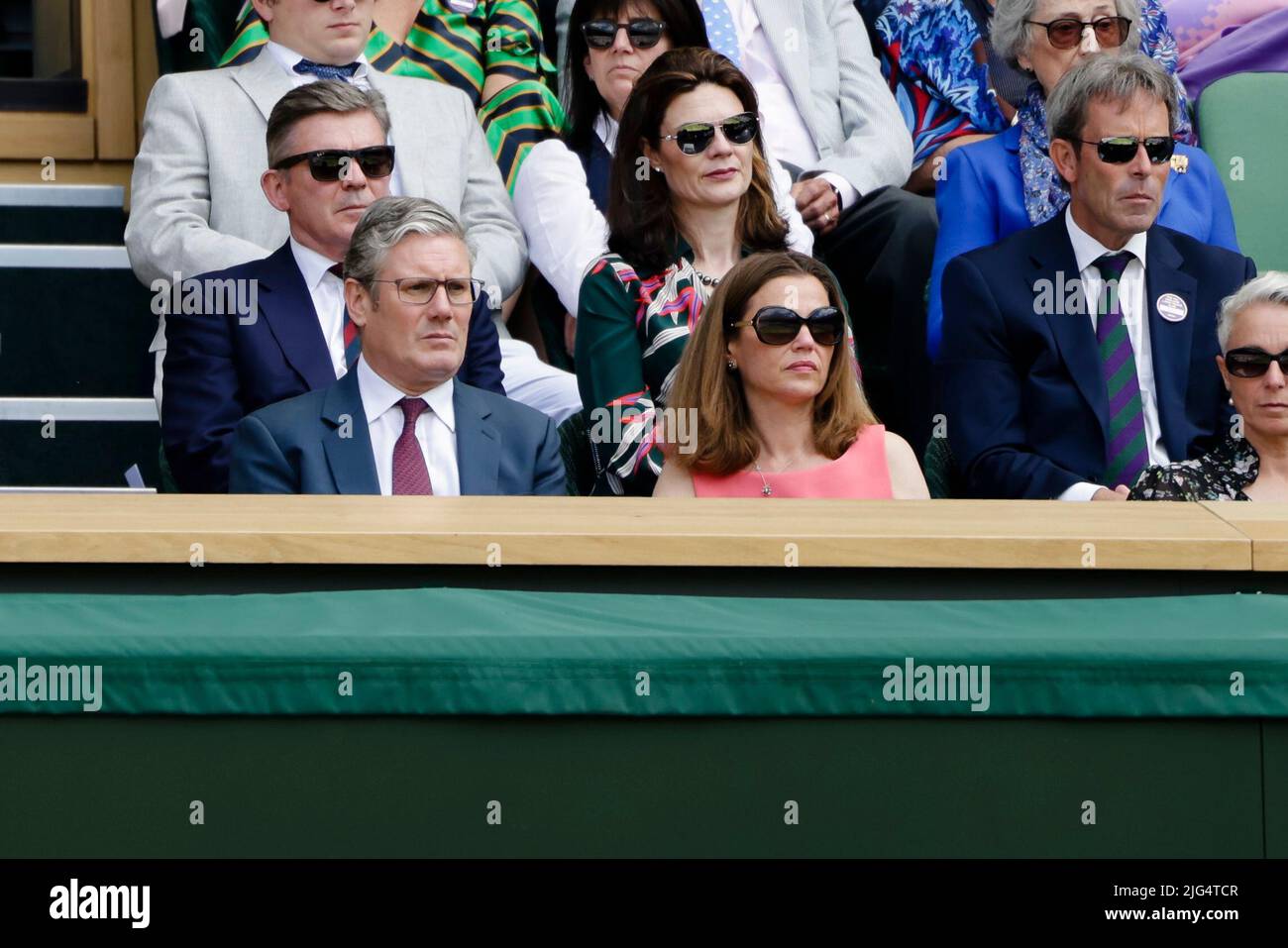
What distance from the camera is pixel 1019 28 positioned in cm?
462

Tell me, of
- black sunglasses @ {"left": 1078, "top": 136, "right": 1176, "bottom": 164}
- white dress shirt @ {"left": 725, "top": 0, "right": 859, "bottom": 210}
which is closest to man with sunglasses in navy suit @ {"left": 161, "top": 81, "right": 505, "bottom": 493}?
white dress shirt @ {"left": 725, "top": 0, "right": 859, "bottom": 210}

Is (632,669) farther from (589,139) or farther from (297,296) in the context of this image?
(589,139)

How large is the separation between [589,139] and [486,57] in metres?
0.49

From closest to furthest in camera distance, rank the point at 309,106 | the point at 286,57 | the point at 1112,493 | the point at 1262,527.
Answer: the point at 1262,527
the point at 1112,493
the point at 309,106
the point at 286,57

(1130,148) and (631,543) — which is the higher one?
(1130,148)

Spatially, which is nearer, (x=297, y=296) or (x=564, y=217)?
(x=297, y=296)

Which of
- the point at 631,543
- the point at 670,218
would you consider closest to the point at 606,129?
the point at 670,218

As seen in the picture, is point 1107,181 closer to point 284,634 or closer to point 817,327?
point 817,327

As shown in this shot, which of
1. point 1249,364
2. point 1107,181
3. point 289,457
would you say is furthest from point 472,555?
point 1107,181

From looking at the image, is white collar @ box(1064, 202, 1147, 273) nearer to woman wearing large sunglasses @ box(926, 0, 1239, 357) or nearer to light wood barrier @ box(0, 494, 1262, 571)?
woman wearing large sunglasses @ box(926, 0, 1239, 357)

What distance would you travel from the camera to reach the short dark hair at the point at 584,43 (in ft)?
15.6

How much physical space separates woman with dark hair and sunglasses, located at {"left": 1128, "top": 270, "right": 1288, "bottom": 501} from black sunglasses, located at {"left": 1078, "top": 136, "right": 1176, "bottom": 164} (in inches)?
17.1

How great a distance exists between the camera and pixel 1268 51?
209 inches

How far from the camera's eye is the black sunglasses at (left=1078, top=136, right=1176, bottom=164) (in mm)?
4121
